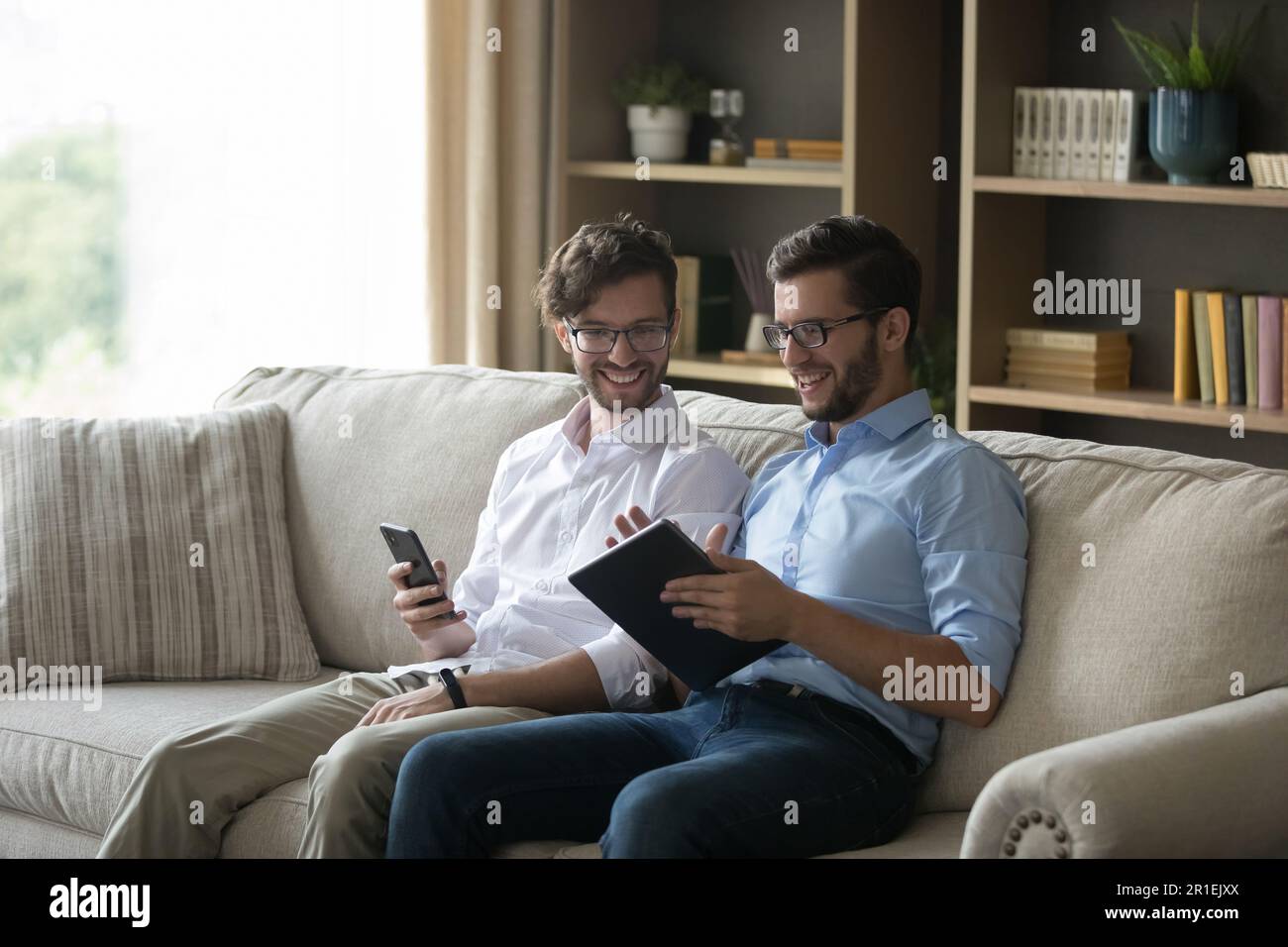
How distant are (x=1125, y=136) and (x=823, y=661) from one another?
1.90m

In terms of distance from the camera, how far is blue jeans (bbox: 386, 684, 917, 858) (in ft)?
5.77

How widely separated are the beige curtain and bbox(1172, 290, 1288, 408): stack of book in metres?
1.63


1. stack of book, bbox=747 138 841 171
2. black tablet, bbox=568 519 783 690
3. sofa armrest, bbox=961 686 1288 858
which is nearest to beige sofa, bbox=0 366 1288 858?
sofa armrest, bbox=961 686 1288 858

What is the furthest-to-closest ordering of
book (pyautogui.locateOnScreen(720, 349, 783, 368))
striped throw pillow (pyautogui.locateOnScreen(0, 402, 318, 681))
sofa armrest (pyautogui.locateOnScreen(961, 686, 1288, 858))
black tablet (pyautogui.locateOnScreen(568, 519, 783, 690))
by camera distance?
1. book (pyautogui.locateOnScreen(720, 349, 783, 368))
2. striped throw pillow (pyautogui.locateOnScreen(0, 402, 318, 681))
3. black tablet (pyautogui.locateOnScreen(568, 519, 783, 690))
4. sofa armrest (pyautogui.locateOnScreen(961, 686, 1288, 858))

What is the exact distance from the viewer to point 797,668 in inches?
78.6

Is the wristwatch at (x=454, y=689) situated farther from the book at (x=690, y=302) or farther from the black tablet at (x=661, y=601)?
the book at (x=690, y=302)

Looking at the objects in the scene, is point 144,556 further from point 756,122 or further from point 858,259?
point 756,122

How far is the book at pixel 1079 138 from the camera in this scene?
345 centimetres

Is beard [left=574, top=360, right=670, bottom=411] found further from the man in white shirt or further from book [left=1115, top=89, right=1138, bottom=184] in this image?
book [left=1115, top=89, right=1138, bottom=184]

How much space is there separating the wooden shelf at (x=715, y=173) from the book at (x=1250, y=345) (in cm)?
97

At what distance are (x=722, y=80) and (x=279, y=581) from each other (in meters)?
2.19

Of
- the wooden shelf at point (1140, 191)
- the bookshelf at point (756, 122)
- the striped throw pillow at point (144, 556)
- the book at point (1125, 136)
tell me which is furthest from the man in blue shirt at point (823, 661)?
the bookshelf at point (756, 122)
